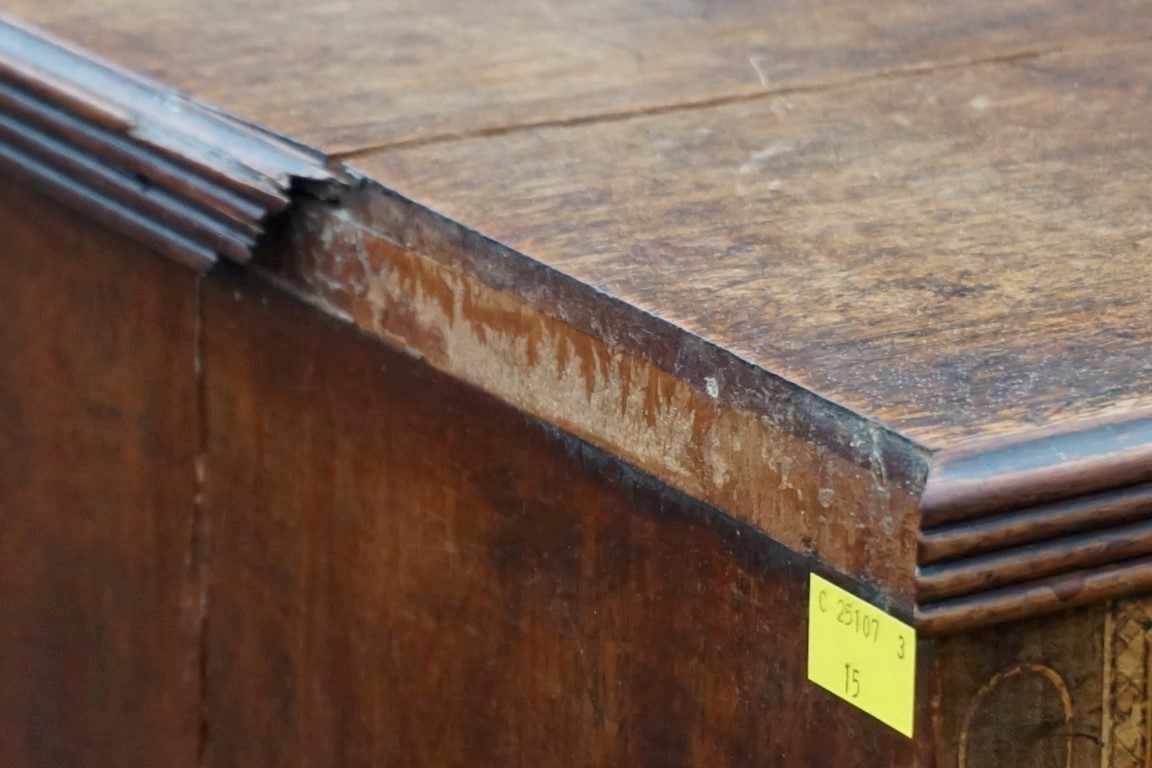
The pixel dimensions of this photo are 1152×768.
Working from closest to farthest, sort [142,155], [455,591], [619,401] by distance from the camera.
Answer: [619,401] < [455,591] < [142,155]

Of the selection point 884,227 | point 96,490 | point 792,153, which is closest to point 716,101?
point 792,153

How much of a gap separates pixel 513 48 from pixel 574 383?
1.63ft

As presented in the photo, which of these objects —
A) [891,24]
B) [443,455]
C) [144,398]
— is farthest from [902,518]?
[891,24]

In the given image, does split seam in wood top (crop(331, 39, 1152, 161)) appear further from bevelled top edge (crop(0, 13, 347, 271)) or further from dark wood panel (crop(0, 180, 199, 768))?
dark wood panel (crop(0, 180, 199, 768))

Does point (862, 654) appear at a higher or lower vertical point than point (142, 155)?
lower

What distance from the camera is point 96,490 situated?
1225 millimetres

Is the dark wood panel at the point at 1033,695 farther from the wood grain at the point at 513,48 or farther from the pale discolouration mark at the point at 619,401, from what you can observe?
the wood grain at the point at 513,48

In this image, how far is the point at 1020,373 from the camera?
2.35 ft

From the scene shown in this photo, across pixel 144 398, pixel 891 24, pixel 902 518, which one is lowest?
pixel 144 398

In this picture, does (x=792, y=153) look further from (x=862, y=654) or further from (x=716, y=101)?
(x=862, y=654)

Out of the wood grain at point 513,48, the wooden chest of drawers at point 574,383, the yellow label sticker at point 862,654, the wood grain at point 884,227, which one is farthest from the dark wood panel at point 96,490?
the yellow label sticker at point 862,654

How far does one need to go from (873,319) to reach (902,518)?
0.12 metres

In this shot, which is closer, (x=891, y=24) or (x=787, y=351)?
(x=787, y=351)

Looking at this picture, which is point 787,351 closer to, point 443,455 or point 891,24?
point 443,455
